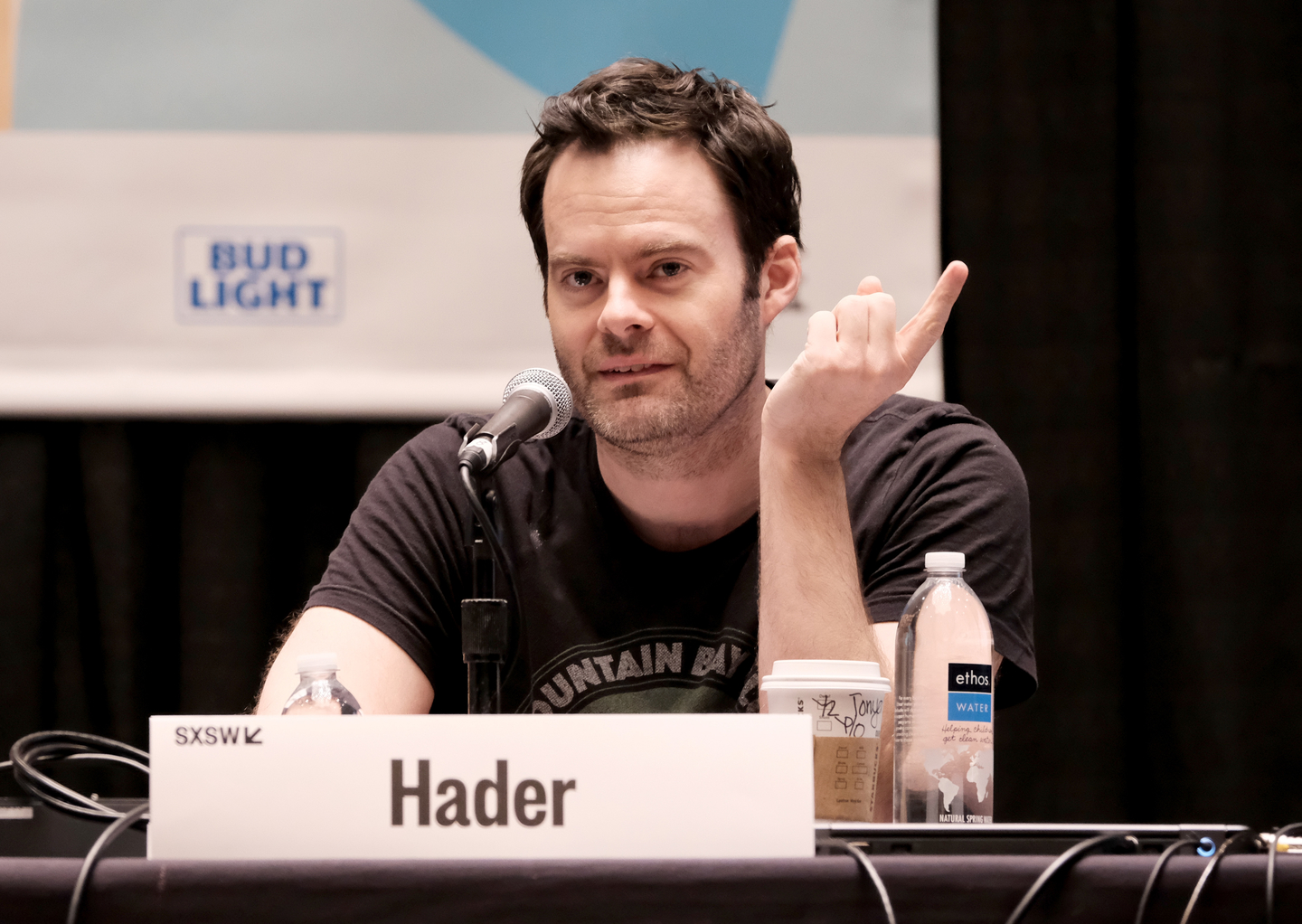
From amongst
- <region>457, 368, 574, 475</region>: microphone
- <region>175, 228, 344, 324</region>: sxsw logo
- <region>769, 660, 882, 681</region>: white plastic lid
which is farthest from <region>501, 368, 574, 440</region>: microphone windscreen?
<region>175, 228, 344, 324</region>: sxsw logo

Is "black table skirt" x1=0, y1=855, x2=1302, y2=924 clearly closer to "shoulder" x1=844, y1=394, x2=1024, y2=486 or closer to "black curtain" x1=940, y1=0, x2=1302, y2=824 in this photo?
"shoulder" x1=844, y1=394, x2=1024, y2=486

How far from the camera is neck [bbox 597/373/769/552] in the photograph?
1.51 metres

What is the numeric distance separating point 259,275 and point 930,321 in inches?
44.5

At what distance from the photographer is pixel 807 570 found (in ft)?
3.89

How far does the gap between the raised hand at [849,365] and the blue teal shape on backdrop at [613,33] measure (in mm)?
885

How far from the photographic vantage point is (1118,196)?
79.7 inches

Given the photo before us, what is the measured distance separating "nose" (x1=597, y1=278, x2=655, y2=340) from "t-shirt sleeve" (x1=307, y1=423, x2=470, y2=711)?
26 cm

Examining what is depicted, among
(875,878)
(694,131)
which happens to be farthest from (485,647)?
(694,131)

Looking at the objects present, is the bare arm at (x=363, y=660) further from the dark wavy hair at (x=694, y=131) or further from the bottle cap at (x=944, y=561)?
the bottle cap at (x=944, y=561)

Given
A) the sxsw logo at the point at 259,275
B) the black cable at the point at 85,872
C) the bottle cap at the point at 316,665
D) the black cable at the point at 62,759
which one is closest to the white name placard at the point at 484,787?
the black cable at the point at 85,872

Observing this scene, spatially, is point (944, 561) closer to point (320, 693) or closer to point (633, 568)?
point (320, 693)

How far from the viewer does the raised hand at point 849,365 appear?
1.13 m

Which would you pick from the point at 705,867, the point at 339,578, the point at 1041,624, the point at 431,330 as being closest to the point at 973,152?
the point at 1041,624

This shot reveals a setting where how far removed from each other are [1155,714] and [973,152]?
90 cm
